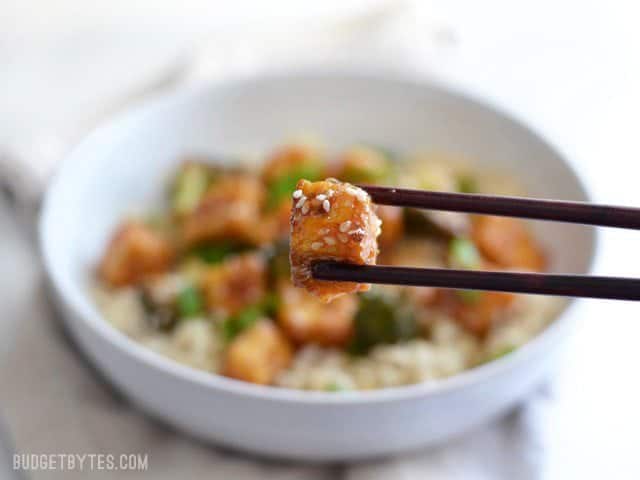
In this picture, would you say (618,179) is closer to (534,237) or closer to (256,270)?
(534,237)

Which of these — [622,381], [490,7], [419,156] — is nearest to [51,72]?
[419,156]

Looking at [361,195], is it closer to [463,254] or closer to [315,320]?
[315,320]

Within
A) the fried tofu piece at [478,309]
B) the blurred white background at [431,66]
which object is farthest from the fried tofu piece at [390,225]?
the blurred white background at [431,66]

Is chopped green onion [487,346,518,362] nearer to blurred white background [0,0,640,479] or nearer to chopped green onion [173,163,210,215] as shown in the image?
blurred white background [0,0,640,479]

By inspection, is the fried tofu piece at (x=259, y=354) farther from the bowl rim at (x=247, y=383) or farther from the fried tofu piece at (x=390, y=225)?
the fried tofu piece at (x=390, y=225)

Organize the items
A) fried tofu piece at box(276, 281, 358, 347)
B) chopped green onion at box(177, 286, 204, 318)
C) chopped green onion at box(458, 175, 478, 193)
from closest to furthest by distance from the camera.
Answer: fried tofu piece at box(276, 281, 358, 347)
chopped green onion at box(177, 286, 204, 318)
chopped green onion at box(458, 175, 478, 193)

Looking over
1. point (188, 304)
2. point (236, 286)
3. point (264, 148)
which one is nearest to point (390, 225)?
point (236, 286)

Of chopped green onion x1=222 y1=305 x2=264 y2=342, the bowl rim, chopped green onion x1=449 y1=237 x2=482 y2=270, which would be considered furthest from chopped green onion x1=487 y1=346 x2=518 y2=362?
chopped green onion x1=222 y1=305 x2=264 y2=342
